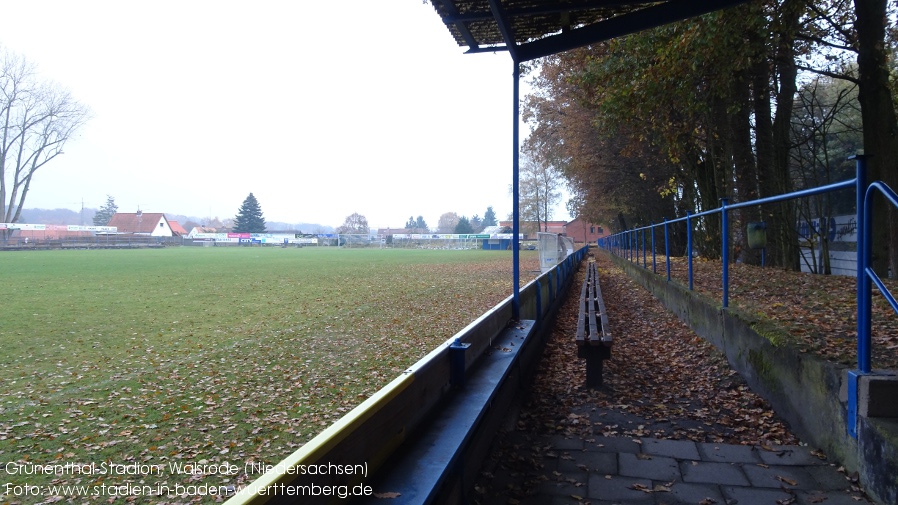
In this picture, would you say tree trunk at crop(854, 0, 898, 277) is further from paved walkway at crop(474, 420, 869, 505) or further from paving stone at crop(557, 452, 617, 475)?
paving stone at crop(557, 452, 617, 475)

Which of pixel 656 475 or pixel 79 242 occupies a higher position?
pixel 79 242

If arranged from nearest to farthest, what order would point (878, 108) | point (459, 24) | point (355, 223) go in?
1. point (459, 24)
2. point (878, 108)
3. point (355, 223)

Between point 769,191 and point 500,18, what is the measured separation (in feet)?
33.8

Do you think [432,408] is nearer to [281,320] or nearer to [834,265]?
[281,320]

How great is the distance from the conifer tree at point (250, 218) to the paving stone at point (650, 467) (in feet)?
327

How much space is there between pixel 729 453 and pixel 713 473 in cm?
36

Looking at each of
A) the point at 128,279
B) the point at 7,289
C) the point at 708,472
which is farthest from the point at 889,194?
the point at 128,279

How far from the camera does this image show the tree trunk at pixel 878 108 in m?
9.05

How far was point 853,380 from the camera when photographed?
2736mm

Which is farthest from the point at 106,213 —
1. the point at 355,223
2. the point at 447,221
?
the point at 447,221

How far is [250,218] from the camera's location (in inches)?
3829

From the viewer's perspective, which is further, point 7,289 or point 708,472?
point 7,289

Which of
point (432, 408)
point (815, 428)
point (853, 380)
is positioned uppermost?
point (853, 380)

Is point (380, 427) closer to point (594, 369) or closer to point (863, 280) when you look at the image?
point (863, 280)
